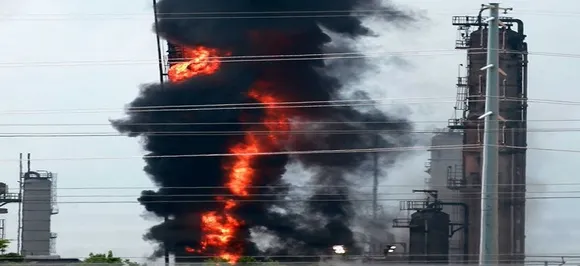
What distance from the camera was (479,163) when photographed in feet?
194

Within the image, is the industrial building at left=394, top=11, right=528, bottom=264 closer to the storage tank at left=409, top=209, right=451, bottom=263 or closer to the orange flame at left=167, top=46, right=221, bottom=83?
the storage tank at left=409, top=209, right=451, bottom=263

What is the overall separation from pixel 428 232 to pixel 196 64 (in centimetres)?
1486

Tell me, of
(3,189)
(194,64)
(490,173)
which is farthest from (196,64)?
(3,189)

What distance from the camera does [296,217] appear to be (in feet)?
175

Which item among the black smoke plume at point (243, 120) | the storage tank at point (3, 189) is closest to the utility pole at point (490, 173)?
the black smoke plume at point (243, 120)

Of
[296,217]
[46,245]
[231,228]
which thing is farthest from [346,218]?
[46,245]

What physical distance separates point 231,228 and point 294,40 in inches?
335

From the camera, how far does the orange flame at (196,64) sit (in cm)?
5053

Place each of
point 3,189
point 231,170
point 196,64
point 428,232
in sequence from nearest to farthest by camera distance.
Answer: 1. point 196,64
2. point 231,170
3. point 428,232
4. point 3,189

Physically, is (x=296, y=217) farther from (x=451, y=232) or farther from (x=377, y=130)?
(x=451, y=232)

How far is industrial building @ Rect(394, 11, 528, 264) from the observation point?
5778cm

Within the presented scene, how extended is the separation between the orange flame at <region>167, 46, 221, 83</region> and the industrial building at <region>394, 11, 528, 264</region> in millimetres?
13571

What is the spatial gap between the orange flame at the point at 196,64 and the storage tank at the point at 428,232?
529 inches

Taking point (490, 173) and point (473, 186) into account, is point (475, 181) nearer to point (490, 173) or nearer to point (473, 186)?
point (473, 186)
